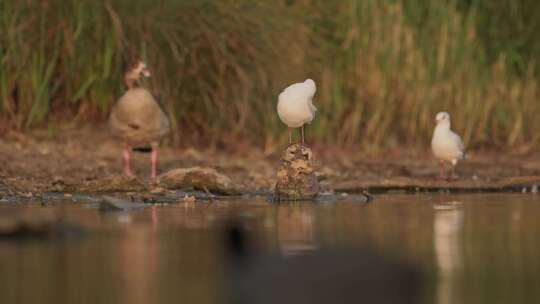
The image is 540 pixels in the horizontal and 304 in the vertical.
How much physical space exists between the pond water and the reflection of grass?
191 inches

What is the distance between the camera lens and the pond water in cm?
595

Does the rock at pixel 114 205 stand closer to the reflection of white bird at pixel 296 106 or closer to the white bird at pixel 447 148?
the reflection of white bird at pixel 296 106

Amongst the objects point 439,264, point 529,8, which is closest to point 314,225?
point 439,264

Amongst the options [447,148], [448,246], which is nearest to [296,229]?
[448,246]

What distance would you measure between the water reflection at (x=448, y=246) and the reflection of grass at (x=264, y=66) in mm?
5516

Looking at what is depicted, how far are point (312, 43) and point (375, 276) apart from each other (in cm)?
1212

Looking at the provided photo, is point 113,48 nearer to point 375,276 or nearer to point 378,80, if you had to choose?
point 378,80

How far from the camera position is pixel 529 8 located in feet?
64.8

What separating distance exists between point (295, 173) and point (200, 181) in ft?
3.95

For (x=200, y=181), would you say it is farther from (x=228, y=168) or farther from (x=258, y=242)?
(x=258, y=242)

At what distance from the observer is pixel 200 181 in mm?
11859

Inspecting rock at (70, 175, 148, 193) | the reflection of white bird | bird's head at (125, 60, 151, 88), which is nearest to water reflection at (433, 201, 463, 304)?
the reflection of white bird

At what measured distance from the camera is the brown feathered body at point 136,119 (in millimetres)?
13805

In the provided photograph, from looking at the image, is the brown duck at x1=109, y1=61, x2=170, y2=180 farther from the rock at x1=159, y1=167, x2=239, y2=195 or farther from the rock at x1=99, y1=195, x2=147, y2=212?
the rock at x1=99, y1=195, x2=147, y2=212
